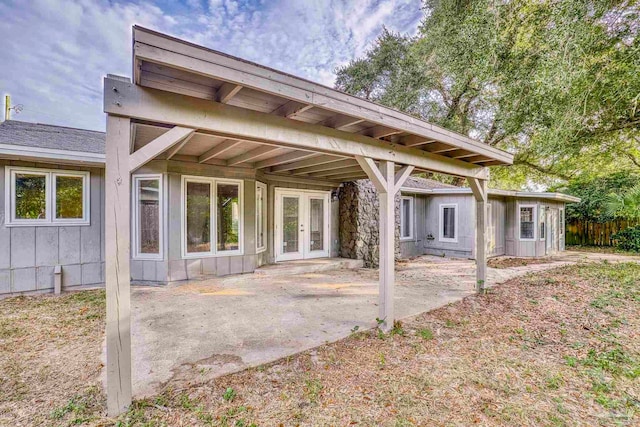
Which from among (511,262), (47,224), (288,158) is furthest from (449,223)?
(47,224)

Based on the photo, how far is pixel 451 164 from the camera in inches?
194

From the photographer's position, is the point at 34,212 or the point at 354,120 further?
the point at 34,212

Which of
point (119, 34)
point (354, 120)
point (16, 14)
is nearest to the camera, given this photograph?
point (354, 120)

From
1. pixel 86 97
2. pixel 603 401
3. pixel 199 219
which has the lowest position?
pixel 603 401

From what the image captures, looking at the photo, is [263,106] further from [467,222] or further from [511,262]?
[511,262]

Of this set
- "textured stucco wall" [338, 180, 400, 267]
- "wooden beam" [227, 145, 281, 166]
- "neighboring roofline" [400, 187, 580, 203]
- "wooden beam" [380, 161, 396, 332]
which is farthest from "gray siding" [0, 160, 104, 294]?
"neighboring roofline" [400, 187, 580, 203]

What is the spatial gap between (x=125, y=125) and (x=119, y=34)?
847 cm

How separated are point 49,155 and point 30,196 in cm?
91

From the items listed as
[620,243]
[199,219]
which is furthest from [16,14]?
[620,243]

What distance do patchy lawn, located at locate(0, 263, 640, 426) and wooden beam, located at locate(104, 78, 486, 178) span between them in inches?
83.1

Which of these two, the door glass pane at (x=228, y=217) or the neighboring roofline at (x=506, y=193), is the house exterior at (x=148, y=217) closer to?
the door glass pane at (x=228, y=217)

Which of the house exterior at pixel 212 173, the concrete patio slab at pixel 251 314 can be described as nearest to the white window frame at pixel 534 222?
the concrete patio slab at pixel 251 314

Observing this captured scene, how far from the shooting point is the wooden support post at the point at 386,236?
3695 mm

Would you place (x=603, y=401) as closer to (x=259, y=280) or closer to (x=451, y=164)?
(x=451, y=164)
